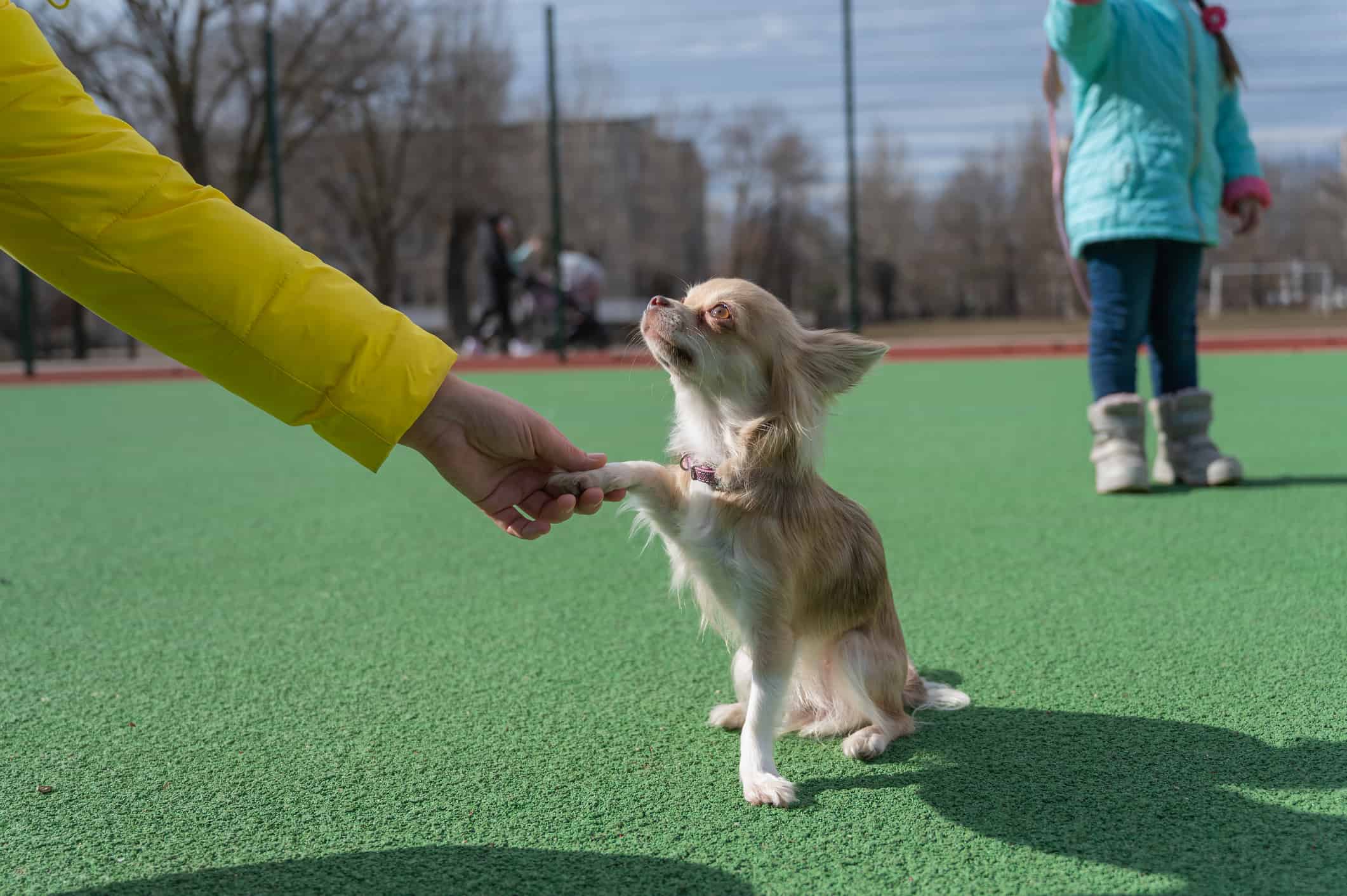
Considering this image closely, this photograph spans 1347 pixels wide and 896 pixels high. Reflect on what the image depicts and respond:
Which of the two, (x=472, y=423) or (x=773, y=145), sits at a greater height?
(x=773, y=145)

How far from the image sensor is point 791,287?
2117cm

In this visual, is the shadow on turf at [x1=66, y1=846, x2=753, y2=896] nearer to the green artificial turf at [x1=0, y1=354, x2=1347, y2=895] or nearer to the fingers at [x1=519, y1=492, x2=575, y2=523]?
the green artificial turf at [x1=0, y1=354, x2=1347, y2=895]

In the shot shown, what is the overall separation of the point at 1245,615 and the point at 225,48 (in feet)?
76.5

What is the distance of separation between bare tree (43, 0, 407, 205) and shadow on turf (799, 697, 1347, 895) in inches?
798

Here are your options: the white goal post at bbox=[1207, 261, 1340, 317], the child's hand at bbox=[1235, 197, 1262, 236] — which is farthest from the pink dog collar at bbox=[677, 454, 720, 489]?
the white goal post at bbox=[1207, 261, 1340, 317]

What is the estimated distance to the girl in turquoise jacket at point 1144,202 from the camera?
16.1 ft

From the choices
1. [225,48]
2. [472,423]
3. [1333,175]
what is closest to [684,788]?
[472,423]

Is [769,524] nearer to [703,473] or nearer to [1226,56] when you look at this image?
[703,473]

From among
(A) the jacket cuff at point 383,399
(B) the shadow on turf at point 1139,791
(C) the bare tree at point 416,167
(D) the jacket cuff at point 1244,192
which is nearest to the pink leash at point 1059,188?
(D) the jacket cuff at point 1244,192

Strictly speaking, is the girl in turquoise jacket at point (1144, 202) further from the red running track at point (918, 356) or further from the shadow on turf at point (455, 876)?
the red running track at point (918, 356)

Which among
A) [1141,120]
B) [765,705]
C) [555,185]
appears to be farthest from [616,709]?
[555,185]

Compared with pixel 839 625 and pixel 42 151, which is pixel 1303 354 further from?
pixel 42 151

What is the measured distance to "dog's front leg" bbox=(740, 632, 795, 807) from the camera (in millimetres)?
2092

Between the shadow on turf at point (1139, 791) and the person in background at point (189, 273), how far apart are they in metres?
1.10
